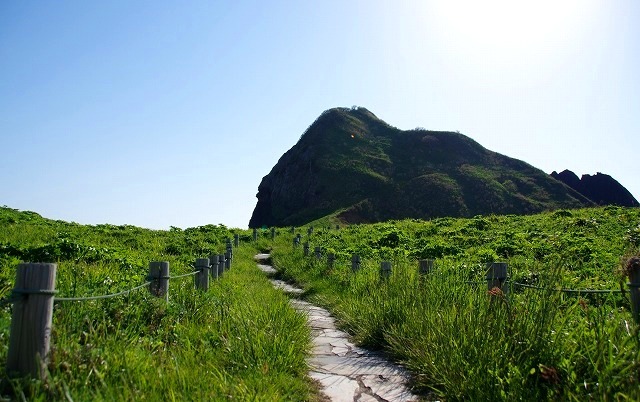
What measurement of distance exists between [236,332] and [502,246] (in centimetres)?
1099

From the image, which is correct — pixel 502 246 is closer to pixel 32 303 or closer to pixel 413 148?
pixel 32 303

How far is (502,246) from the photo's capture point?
44.1 feet

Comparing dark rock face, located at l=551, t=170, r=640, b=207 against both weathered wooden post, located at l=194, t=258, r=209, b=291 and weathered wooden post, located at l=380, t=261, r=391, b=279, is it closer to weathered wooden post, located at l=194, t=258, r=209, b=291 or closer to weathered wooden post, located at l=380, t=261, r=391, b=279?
weathered wooden post, located at l=380, t=261, r=391, b=279

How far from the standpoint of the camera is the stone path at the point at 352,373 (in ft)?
13.4

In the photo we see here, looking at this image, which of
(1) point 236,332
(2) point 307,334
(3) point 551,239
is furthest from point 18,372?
(3) point 551,239

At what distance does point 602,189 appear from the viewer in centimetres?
8344

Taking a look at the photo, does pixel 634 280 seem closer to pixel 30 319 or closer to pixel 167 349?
pixel 167 349

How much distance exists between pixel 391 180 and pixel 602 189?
1778 inches

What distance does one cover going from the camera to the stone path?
408 cm

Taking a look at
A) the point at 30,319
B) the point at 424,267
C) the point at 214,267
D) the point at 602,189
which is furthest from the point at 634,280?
the point at 602,189

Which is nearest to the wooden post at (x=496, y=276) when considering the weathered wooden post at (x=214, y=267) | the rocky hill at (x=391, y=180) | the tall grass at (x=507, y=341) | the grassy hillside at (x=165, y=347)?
the tall grass at (x=507, y=341)

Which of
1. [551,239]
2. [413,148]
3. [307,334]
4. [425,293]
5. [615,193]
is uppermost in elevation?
[413,148]

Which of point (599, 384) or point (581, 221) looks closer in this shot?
point (599, 384)

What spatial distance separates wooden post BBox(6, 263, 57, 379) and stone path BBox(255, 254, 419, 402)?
2.40 metres
